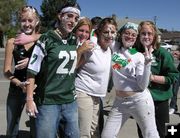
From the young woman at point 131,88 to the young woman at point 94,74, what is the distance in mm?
117

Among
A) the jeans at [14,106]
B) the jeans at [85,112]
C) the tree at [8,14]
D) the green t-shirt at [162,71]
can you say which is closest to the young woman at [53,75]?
the jeans at [85,112]

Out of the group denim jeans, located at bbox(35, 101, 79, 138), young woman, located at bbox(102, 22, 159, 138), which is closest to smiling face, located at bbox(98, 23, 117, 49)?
young woman, located at bbox(102, 22, 159, 138)

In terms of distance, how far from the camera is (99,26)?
4484 millimetres

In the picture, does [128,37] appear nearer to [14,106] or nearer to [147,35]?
[147,35]

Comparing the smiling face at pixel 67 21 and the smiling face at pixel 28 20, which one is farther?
the smiling face at pixel 28 20

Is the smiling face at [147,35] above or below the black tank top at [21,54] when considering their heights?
above

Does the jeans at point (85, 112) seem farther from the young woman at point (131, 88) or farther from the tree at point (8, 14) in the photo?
the tree at point (8, 14)

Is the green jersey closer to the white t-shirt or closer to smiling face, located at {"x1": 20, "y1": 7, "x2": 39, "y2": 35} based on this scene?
smiling face, located at {"x1": 20, "y1": 7, "x2": 39, "y2": 35}

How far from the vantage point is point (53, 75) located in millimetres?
3605

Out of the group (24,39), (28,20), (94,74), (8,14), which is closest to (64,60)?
→ (24,39)

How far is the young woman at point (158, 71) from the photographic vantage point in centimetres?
436

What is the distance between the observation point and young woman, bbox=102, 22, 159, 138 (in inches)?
169

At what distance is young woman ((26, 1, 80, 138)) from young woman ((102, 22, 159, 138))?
2.48ft

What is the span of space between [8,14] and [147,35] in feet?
188
